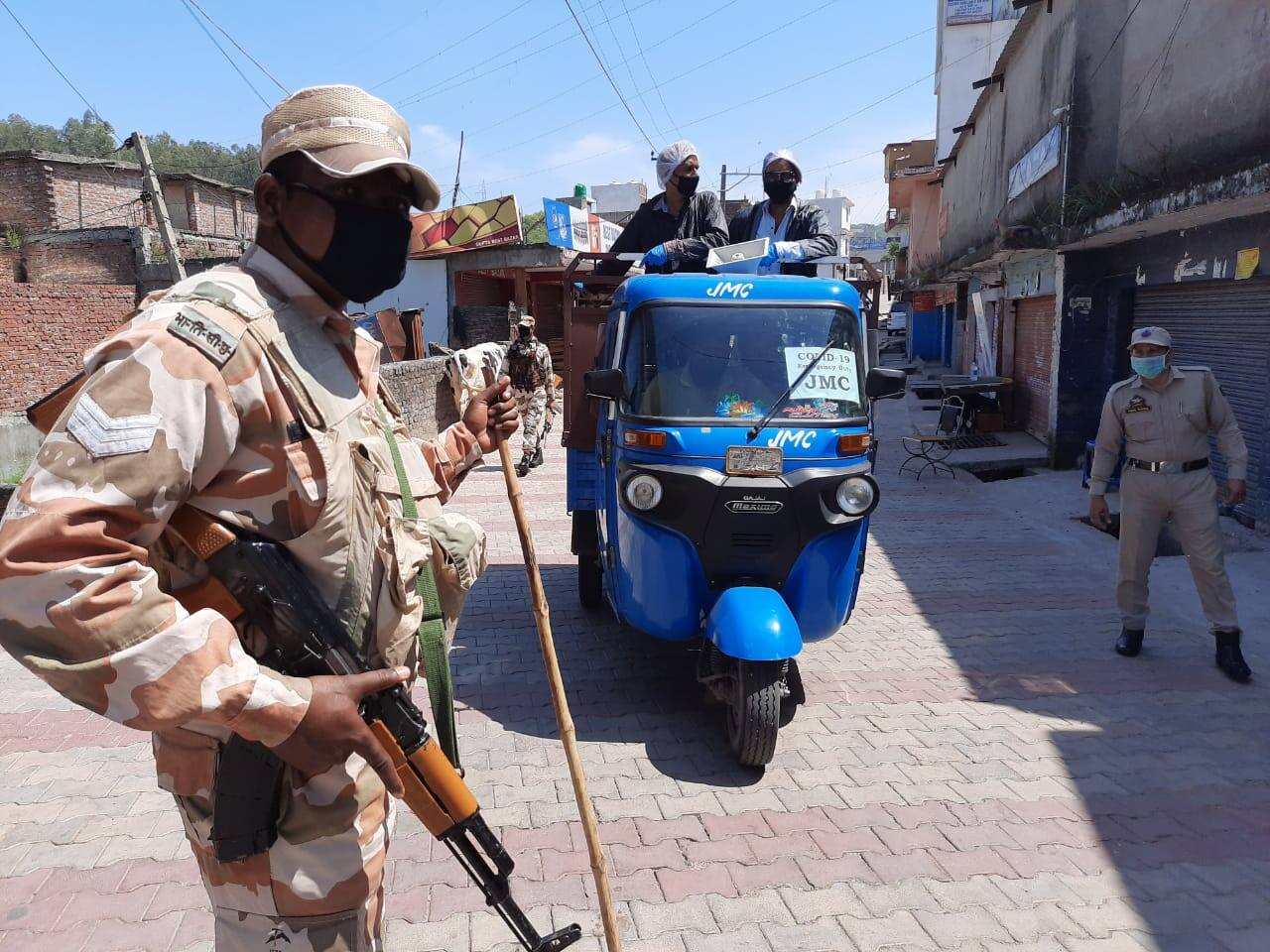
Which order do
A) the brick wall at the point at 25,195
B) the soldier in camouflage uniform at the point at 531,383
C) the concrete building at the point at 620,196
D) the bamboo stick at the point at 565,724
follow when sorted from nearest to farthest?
the bamboo stick at the point at 565,724, the soldier in camouflage uniform at the point at 531,383, the brick wall at the point at 25,195, the concrete building at the point at 620,196

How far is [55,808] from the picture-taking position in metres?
3.71

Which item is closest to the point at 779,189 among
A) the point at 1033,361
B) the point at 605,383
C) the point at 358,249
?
the point at 605,383

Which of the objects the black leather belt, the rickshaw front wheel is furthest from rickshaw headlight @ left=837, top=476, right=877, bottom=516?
the black leather belt

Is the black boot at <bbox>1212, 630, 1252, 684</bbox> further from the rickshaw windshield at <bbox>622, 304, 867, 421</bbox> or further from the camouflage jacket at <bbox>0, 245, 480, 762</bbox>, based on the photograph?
the camouflage jacket at <bbox>0, 245, 480, 762</bbox>

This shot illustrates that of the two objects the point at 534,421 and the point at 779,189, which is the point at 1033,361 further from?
the point at 779,189

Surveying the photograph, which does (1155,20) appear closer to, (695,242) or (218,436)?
(695,242)

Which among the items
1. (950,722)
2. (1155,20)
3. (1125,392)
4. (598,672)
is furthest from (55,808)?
(1155,20)

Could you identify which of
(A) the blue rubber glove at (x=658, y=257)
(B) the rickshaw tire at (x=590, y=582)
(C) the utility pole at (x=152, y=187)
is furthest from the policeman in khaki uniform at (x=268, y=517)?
(C) the utility pole at (x=152, y=187)

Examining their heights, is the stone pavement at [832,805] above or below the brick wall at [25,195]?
below

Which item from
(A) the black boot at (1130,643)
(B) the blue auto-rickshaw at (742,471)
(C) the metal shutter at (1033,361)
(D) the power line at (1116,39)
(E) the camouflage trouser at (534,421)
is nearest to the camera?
(B) the blue auto-rickshaw at (742,471)

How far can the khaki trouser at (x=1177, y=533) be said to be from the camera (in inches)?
200

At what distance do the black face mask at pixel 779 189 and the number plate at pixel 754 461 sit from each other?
2.52 m

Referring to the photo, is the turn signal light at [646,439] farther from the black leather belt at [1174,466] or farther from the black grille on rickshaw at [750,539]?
the black leather belt at [1174,466]

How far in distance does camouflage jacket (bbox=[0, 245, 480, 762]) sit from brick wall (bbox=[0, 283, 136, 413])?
17.1 m
